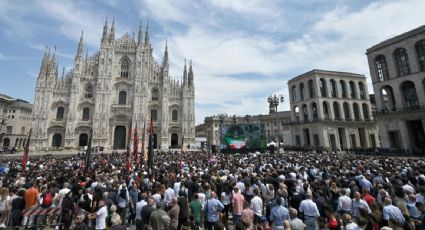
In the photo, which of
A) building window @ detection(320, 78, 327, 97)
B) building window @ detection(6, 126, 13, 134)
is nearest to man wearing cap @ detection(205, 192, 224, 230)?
building window @ detection(320, 78, 327, 97)

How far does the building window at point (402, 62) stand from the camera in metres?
28.2

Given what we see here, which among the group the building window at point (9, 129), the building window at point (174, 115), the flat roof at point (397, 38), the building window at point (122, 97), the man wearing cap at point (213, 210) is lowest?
the man wearing cap at point (213, 210)

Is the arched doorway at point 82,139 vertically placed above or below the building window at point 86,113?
below

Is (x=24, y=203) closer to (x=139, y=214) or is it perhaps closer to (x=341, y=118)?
(x=139, y=214)

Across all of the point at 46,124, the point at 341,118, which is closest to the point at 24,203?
the point at 46,124

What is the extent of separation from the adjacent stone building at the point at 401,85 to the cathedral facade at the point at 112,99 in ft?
105

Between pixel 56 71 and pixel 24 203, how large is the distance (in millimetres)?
43374

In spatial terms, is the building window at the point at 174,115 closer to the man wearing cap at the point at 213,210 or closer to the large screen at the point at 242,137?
the large screen at the point at 242,137

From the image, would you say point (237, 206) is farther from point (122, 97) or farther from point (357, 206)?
point (122, 97)

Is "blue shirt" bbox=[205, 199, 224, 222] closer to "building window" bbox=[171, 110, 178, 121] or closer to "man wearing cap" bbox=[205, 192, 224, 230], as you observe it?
"man wearing cap" bbox=[205, 192, 224, 230]

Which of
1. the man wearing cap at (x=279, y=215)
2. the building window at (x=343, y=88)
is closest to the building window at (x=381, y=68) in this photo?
the building window at (x=343, y=88)

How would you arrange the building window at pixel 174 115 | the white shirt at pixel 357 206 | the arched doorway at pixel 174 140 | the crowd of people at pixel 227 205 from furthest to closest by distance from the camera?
the building window at pixel 174 115 → the arched doorway at pixel 174 140 → the white shirt at pixel 357 206 → the crowd of people at pixel 227 205

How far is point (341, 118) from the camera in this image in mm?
40500

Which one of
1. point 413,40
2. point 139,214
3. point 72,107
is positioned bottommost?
point 139,214
